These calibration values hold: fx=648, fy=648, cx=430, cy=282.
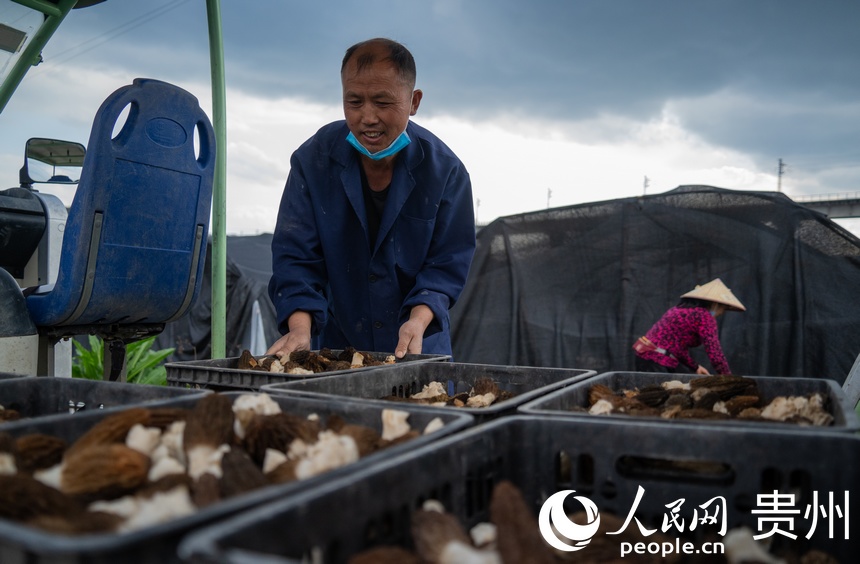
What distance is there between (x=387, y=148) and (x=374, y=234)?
1.32 ft

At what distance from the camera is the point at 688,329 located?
17.0ft

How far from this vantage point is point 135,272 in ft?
9.61

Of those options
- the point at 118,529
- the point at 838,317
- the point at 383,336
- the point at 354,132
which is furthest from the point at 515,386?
the point at 838,317

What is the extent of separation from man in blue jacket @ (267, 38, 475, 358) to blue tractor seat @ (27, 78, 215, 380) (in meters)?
0.59

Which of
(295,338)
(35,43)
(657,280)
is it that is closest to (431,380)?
(295,338)

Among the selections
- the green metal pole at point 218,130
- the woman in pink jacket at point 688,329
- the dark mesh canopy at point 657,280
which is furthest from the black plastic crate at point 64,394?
the dark mesh canopy at point 657,280

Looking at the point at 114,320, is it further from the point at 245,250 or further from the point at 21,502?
the point at 245,250

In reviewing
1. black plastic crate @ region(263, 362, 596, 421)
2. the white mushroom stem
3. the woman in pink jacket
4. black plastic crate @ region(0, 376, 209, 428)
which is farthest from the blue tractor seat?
the woman in pink jacket

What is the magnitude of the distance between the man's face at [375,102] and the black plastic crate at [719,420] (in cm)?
134

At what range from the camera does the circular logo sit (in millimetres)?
882

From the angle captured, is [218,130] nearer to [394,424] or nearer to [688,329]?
[394,424]

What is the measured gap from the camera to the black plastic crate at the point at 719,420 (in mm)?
1046

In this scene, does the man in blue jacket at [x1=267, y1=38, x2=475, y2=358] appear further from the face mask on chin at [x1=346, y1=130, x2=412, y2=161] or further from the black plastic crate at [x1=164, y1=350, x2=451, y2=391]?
the black plastic crate at [x1=164, y1=350, x2=451, y2=391]

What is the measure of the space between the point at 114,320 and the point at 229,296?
6.77 meters
